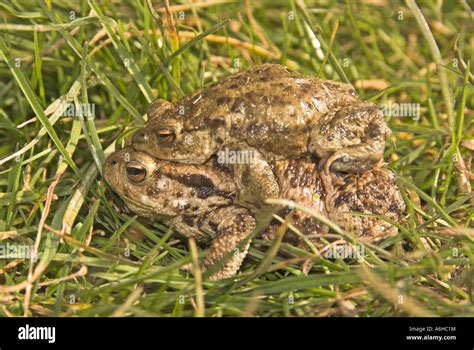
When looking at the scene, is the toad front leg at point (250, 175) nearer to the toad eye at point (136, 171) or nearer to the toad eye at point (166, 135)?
the toad eye at point (166, 135)

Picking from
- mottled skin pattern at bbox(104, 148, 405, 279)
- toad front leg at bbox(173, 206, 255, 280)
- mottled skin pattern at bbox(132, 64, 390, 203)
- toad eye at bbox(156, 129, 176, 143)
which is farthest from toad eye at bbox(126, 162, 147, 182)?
toad front leg at bbox(173, 206, 255, 280)

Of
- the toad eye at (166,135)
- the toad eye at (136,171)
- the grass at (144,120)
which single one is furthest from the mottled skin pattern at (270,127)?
the grass at (144,120)

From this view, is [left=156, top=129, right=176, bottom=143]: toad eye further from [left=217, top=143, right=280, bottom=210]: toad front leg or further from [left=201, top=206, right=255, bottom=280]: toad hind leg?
[left=201, top=206, right=255, bottom=280]: toad hind leg

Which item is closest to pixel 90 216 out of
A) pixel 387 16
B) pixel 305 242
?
pixel 305 242

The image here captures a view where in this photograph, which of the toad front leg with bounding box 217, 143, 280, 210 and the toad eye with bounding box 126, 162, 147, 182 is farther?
the toad eye with bounding box 126, 162, 147, 182

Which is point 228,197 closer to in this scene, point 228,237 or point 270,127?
point 228,237
